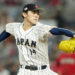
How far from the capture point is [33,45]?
6.21 m

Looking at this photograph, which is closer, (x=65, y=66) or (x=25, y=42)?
(x=25, y=42)

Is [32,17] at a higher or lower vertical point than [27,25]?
higher

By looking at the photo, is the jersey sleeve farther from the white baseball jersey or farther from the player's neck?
the player's neck

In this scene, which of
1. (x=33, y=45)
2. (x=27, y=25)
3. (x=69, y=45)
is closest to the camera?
(x=69, y=45)

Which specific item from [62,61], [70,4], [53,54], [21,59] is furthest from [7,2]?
[21,59]

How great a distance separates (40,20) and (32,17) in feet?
15.6

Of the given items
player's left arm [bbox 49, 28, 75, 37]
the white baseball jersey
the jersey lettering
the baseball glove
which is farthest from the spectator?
player's left arm [bbox 49, 28, 75, 37]

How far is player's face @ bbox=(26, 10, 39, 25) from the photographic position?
6227 mm

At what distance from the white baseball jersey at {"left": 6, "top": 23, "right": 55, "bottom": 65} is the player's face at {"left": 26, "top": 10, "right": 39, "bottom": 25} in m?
0.08

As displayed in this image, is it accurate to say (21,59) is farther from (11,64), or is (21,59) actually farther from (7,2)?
(7,2)

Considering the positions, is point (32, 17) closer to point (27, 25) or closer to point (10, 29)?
point (27, 25)

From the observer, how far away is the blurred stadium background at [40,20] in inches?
379

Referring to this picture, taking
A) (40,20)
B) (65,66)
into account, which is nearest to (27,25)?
(65,66)

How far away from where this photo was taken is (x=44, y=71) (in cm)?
637
